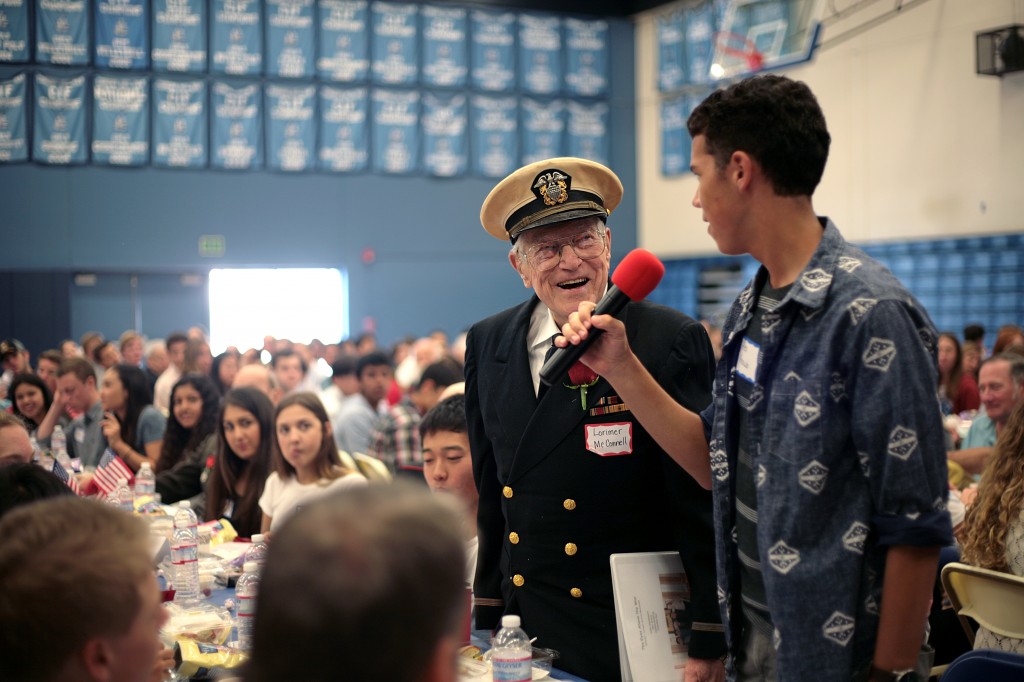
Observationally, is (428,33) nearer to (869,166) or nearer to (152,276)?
(152,276)

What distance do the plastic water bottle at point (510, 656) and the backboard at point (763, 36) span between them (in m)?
12.2

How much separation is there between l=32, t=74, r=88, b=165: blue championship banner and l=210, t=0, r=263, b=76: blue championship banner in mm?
1905

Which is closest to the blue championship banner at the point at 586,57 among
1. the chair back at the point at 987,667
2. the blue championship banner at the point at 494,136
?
the blue championship banner at the point at 494,136

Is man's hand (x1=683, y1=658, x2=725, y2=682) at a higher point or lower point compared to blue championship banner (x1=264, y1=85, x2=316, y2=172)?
lower

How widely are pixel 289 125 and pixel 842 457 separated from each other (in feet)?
47.1

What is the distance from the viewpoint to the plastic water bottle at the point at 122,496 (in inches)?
193

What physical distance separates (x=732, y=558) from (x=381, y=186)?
1461 centimetres

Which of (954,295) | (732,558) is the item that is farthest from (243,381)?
(954,295)

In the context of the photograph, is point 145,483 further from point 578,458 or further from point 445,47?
point 445,47

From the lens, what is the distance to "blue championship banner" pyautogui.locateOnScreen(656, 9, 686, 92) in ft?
53.9

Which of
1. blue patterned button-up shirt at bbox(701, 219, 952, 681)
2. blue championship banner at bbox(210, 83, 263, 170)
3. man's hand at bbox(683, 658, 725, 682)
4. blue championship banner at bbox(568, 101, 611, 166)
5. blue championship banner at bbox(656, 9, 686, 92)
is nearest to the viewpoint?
blue patterned button-up shirt at bbox(701, 219, 952, 681)

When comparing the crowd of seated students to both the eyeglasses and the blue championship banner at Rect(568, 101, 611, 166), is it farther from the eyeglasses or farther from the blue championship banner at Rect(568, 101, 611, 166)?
the blue championship banner at Rect(568, 101, 611, 166)

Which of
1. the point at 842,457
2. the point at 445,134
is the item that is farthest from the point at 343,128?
the point at 842,457

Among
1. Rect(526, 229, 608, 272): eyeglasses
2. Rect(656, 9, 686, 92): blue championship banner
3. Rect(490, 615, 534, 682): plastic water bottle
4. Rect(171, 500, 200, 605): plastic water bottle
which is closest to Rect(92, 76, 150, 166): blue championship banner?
Rect(656, 9, 686, 92): blue championship banner
